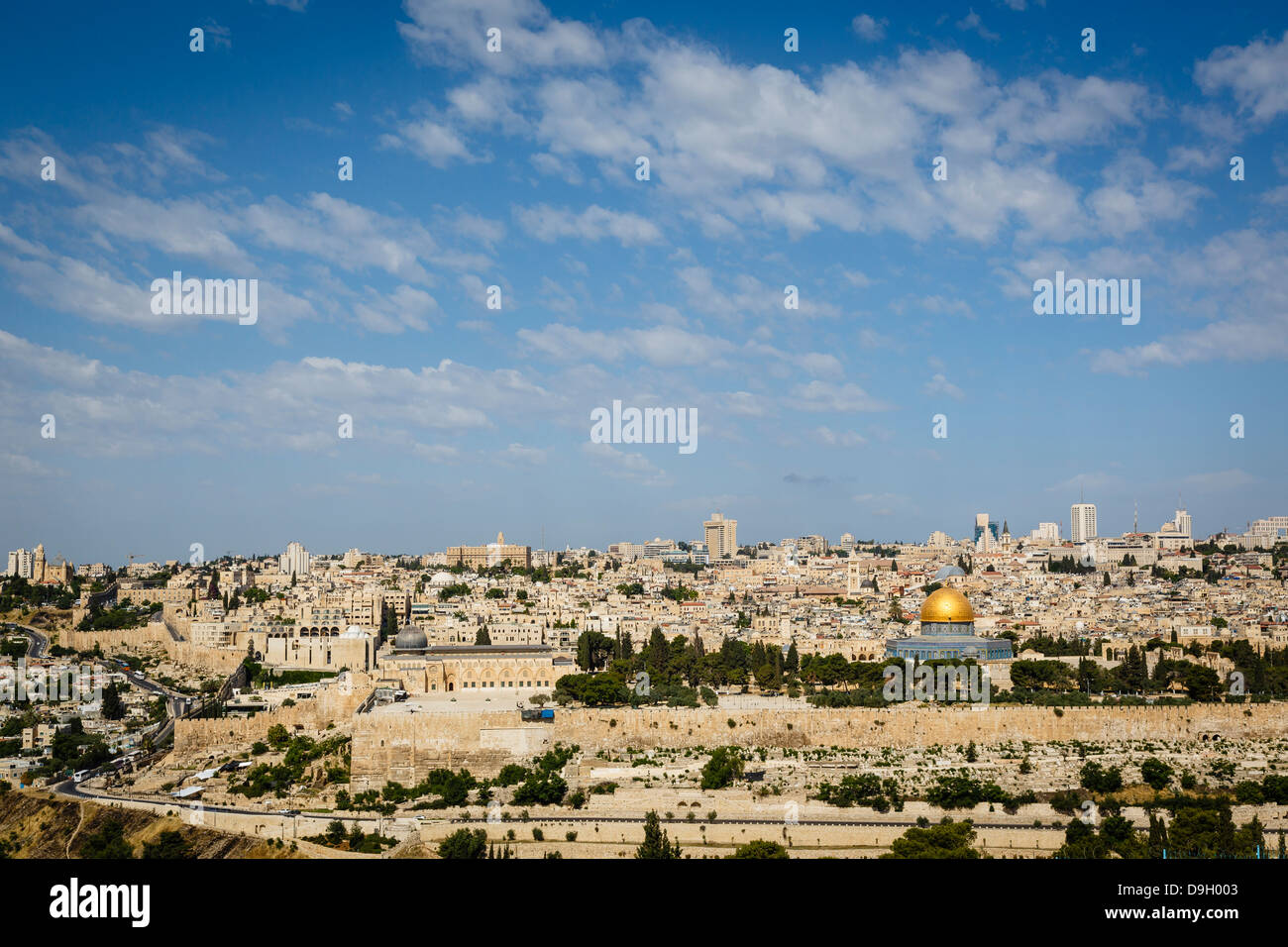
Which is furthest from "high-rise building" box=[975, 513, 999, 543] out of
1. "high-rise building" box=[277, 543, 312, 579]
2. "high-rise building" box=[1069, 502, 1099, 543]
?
"high-rise building" box=[277, 543, 312, 579]

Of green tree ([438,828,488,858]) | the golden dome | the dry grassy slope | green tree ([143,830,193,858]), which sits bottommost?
the dry grassy slope

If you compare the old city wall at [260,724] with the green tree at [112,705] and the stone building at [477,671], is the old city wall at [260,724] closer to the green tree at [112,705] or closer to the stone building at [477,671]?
the stone building at [477,671]

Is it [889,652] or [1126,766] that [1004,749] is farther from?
[889,652]

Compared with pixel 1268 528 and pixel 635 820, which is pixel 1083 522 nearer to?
pixel 1268 528

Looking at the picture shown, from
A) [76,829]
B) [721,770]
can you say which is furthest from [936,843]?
[76,829]

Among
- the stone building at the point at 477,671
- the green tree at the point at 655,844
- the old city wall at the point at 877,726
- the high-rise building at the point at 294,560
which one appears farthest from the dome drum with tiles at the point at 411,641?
the high-rise building at the point at 294,560

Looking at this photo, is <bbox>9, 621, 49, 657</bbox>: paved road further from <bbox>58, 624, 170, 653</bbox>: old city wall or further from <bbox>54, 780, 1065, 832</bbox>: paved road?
<bbox>54, 780, 1065, 832</bbox>: paved road

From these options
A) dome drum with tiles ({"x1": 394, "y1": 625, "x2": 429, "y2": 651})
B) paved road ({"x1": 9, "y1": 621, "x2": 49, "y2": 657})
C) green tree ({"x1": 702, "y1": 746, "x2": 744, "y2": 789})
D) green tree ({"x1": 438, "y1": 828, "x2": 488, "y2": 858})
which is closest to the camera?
green tree ({"x1": 438, "y1": 828, "x2": 488, "y2": 858})
